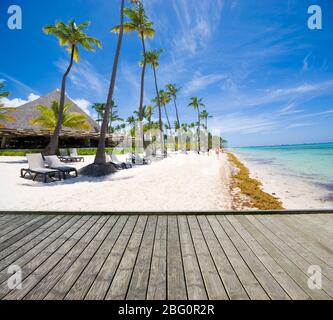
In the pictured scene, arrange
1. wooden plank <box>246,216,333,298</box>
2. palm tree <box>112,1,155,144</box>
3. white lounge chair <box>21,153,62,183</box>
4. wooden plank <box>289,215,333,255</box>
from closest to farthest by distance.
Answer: wooden plank <box>246,216,333,298</box>
wooden plank <box>289,215,333,255</box>
white lounge chair <box>21,153,62,183</box>
palm tree <box>112,1,155,144</box>

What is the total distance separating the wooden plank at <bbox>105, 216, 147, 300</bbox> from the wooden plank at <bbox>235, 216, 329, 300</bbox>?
66.9 inches

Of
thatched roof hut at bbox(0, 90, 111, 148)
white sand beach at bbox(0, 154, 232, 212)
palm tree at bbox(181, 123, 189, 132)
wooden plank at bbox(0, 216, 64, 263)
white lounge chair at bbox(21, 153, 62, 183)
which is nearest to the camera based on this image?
wooden plank at bbox(0, 216, 64, 263)

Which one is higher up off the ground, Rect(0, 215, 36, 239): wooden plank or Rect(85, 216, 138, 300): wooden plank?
Rect(0, 215, 36, 239): wooden plank

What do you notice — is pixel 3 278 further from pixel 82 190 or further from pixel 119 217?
Answer: pixel 82 190

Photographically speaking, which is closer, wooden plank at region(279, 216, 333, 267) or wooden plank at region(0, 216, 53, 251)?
wooden plank at region(279, 216, 333, 267)

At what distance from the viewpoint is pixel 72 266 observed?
93.1 inches

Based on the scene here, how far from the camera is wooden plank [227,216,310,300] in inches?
75.3

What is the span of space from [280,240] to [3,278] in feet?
11.4

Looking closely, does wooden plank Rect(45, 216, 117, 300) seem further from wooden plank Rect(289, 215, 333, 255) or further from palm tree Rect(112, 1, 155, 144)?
palm tree Rect(112, 1, 155, 144)

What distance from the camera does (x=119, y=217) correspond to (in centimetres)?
408

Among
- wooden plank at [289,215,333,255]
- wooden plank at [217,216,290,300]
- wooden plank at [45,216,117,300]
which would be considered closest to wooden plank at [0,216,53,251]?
wooden plank at [45,216,117,300]

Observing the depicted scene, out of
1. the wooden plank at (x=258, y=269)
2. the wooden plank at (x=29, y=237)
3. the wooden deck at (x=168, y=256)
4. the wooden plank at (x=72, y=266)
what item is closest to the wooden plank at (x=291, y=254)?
the wooden deck at (x=168, y=256)

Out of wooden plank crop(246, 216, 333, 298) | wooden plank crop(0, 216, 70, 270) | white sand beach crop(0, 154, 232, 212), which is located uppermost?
wooden plank crop(0, 216, 70, 270)
